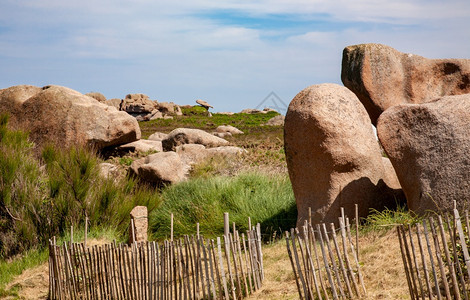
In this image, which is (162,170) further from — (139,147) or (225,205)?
(139,147)

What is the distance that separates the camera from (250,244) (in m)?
6.84

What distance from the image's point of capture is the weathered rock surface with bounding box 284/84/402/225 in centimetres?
855

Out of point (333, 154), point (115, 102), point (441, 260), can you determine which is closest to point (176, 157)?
point (333, 154)

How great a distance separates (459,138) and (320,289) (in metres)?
2.90

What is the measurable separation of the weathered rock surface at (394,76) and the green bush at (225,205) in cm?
237

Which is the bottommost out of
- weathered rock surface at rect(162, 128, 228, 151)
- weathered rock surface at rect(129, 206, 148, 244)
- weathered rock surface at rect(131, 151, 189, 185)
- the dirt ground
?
the dirt ground

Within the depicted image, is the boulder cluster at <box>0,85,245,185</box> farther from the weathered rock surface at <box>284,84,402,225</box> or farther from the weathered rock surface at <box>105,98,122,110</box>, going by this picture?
the weathered rock surface at <box>105,98,122,110</box>

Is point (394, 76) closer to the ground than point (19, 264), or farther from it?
farther from it

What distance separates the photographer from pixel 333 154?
8531 mm

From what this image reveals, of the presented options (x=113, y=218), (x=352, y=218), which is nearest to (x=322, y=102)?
(x=352, y=218)

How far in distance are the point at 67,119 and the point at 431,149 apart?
1089 centimetres

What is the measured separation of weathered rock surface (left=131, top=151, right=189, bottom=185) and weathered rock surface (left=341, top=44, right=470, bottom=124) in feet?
15.8

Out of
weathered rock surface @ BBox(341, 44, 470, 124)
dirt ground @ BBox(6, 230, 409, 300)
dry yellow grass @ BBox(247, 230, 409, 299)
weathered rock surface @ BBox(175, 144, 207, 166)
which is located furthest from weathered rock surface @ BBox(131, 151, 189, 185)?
dry yellow grass @ BBox(247, 230, 409, 299)

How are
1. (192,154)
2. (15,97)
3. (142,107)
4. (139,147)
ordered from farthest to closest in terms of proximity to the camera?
(142,107)
(139,147)
(15,97)
(192,154)
